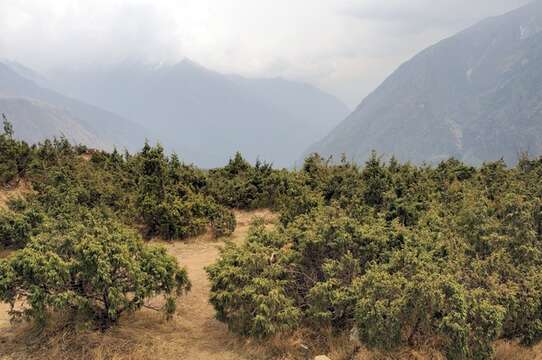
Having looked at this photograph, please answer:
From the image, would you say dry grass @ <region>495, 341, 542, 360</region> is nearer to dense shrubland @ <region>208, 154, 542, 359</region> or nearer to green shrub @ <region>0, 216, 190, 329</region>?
dense shrubland @ <region>208, 154, 542, 359</region>

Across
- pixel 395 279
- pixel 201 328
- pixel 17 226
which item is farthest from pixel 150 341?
pixel 17 226

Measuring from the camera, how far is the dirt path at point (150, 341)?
321 inches

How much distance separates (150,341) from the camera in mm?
8594

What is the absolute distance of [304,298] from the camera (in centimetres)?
885

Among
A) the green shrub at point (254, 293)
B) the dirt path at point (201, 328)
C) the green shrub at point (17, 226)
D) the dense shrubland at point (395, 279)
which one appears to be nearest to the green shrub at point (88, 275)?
the dirt path at point (201, 328)

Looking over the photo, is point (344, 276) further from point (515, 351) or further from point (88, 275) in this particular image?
point (88, 275)

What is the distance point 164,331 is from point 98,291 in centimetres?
178

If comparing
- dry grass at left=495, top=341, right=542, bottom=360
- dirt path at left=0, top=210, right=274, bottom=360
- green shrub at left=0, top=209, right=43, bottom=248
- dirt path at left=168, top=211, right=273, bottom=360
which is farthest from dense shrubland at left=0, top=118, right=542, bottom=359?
green shrub at left=0, top=209, right=43, bottom=248

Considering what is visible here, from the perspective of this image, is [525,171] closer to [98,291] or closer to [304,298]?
[304,298]

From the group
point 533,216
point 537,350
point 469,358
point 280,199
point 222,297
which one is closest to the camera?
point 469,358

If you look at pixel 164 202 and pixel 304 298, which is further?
pixel 164 202

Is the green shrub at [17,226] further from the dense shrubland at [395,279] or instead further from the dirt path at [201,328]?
the dense shrubland at [395,279]

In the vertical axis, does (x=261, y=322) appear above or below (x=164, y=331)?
above

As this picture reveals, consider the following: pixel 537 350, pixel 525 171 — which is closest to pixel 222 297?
pixel 537 350
